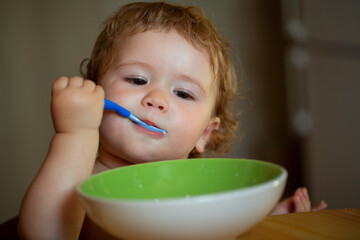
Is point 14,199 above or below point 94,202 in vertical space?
below

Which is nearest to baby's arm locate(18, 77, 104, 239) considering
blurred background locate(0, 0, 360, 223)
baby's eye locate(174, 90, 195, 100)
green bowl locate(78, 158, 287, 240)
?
green bowl locate(78, 158, 287, 240)

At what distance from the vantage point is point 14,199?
6.50 feet

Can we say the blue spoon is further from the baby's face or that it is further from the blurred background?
the blurred background

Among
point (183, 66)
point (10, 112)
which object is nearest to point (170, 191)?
point (183, 66)

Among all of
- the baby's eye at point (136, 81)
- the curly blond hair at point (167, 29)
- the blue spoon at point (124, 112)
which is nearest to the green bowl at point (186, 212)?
the blue spoon at point (124, 112)

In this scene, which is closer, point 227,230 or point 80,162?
point 227,230

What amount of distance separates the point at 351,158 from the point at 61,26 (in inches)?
A: 73.3

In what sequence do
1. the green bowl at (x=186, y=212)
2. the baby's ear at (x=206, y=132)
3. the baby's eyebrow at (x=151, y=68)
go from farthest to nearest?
the baby's ear at (x=206, y=132)
the baby's eyebrow at (x=151, y=68)
the green bowl at (x=186, y=212)

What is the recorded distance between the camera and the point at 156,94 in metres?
0.73

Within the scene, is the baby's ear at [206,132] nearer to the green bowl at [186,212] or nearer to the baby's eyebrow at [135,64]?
the baby's eyebrow at [135,64]

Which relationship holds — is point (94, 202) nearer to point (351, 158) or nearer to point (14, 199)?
point (351, 158)

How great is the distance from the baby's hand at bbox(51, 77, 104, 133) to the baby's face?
139 mm

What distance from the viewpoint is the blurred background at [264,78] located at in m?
1.81

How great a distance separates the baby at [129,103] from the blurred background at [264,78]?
933mm
